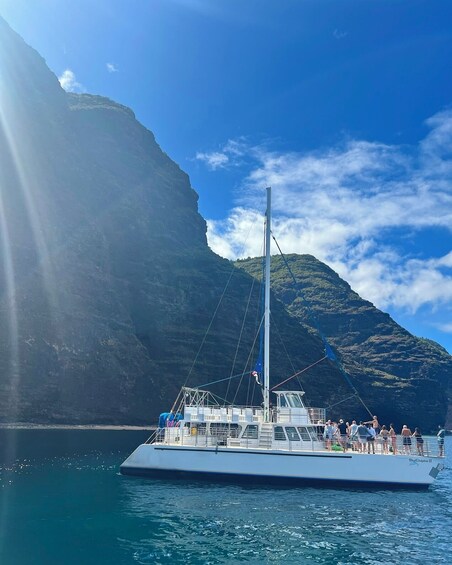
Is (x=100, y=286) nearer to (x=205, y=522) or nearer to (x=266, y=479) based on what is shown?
(x=266, y=479)

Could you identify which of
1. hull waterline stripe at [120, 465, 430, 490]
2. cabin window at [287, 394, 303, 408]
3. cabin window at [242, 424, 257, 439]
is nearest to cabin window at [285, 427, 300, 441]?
cabin window at [287, 394, 303, 408]

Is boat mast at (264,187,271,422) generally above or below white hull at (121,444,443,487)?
above

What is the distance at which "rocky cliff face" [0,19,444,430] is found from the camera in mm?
78625

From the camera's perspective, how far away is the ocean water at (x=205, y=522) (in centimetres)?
1659

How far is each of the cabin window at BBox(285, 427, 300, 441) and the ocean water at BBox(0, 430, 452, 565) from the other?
10.1ft

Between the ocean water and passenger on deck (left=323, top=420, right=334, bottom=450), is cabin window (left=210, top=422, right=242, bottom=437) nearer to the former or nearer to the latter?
the ocean water

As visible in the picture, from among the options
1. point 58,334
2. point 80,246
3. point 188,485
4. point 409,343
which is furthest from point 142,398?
point 409,343

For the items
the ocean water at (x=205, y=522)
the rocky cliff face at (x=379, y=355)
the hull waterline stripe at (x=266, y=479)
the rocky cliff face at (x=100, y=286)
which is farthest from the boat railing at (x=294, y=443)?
the rocky cliff face at (x=379, y=355)

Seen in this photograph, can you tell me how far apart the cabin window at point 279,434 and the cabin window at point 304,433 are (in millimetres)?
1056

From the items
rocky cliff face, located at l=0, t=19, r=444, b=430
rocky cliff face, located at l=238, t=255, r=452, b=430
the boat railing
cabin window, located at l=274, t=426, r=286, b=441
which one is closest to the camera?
the boat railing

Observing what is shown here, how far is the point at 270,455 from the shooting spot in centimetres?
2805

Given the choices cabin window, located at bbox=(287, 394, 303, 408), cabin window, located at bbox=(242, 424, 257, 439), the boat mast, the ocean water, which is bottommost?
the ocean water

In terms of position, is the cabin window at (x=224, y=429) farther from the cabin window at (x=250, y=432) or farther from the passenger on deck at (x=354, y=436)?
the passenger on deck at (x=354, y=436)

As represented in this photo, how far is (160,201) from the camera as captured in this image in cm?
13925
